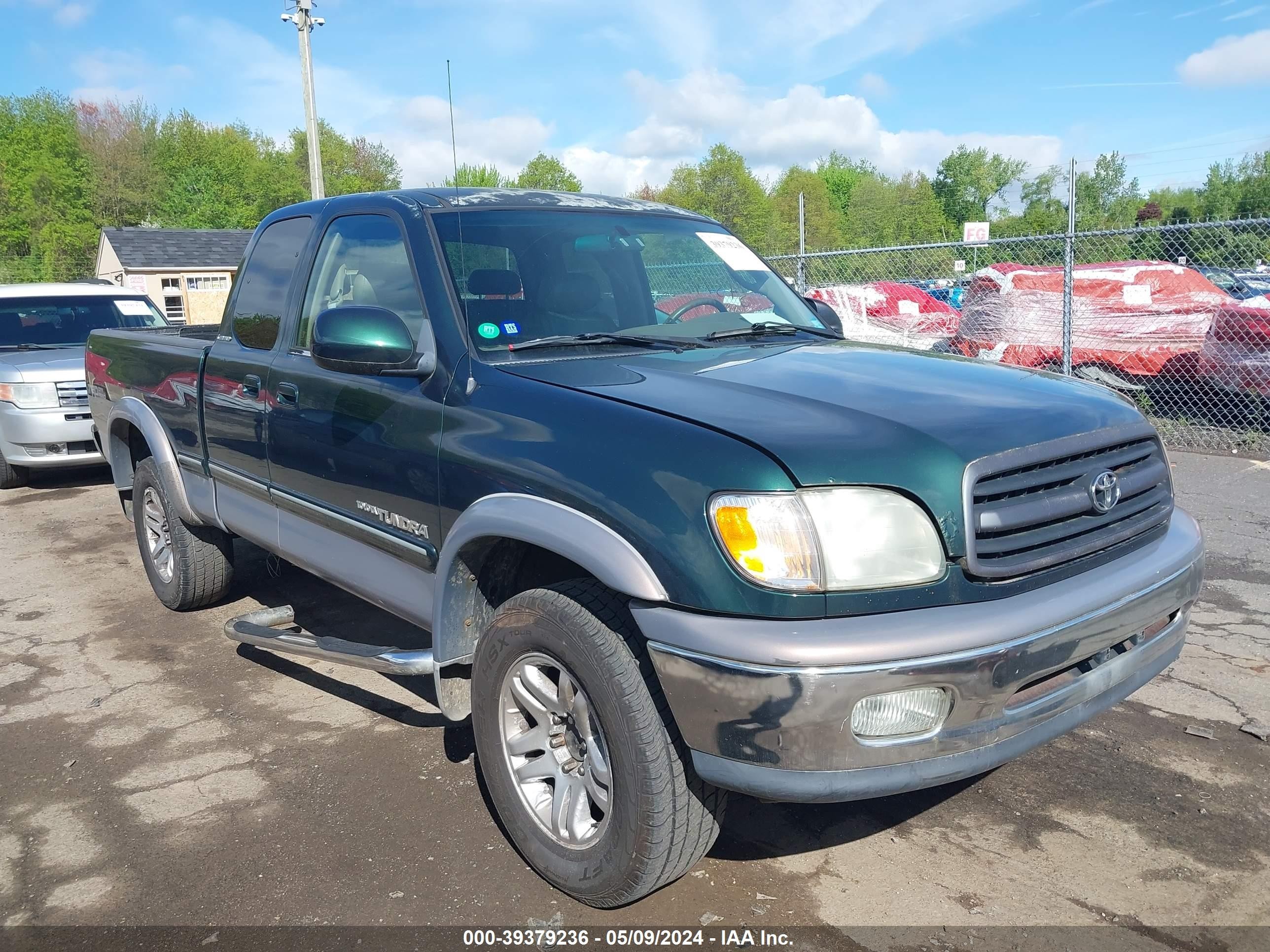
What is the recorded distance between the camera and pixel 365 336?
305cm

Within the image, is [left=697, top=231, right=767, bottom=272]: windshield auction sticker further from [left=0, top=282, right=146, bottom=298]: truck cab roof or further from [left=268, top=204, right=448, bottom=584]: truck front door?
[left=0, top=282, right=146, bottom=298]: truck cab roof

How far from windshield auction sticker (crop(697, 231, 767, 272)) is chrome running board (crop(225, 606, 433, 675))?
1.93m

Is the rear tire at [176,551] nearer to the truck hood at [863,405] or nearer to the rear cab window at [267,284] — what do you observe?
the rear cab window at [267,284]

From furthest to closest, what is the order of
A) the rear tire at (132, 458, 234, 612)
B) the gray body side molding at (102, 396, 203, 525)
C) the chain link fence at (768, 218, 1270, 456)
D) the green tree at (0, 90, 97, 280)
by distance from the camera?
the green tree at (0, 90, 97, 280), the chain link fence at (768, 218, 1270, 456), the rear tire at (132, 458, 234, 612), the gray body side molding at (102, 396, 203, 525)

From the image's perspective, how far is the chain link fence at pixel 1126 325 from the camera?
364 inches

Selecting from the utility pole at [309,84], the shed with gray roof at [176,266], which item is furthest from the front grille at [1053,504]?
the shed with gray roof at [176,266]

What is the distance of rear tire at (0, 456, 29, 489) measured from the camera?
8.94 meters

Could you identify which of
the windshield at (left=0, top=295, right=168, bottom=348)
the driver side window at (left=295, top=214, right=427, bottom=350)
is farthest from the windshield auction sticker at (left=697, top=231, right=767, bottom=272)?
the windshield at (left=0, top=295, right=168, bottom=348)

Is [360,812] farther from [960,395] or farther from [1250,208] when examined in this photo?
[1250,208]

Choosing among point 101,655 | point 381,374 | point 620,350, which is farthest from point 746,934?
point 101,655

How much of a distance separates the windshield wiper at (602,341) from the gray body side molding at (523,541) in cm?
59

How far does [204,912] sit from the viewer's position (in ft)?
9.00

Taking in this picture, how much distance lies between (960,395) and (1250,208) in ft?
198

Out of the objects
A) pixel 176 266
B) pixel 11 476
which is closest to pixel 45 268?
pixel 176 266
